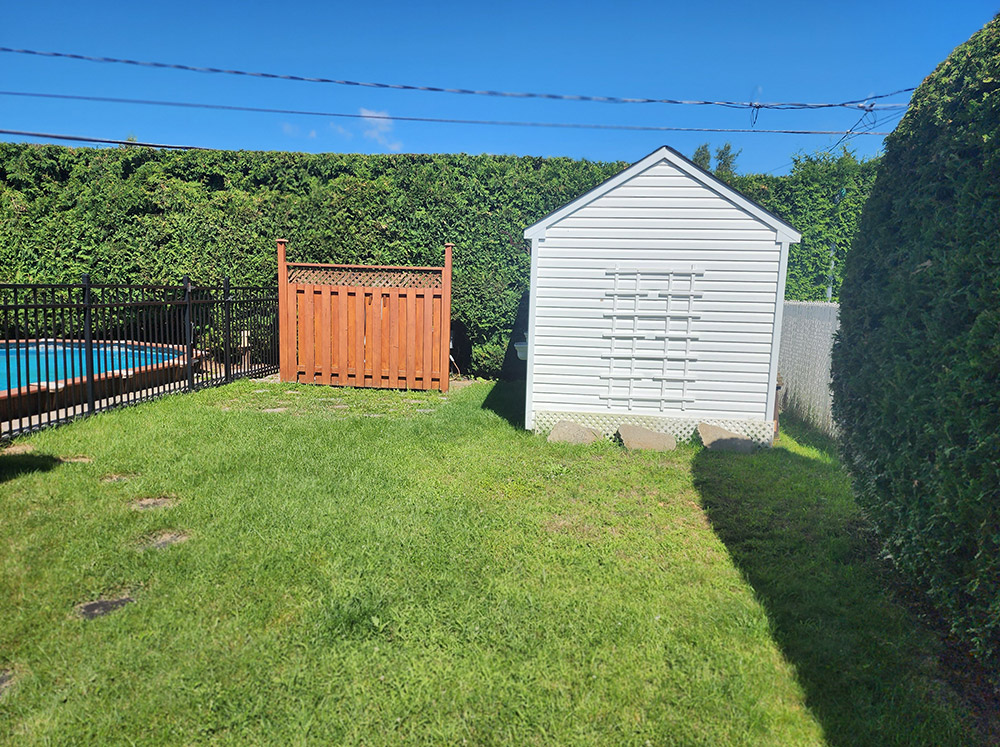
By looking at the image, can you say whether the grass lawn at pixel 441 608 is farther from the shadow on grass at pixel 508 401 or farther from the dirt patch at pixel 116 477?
the shadow on grass at pixel 508 401

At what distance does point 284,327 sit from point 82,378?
11.9 ft

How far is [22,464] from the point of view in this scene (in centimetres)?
536

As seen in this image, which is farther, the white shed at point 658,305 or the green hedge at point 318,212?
the green hedge at point 318,212

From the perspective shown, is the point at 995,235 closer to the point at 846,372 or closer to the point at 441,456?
the point at 846,372

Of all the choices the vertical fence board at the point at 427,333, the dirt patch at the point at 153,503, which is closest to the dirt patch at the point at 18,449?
the dirt patch at the point at 153,503

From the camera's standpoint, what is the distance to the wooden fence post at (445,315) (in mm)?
10234

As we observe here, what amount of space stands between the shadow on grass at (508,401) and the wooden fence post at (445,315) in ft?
2.86

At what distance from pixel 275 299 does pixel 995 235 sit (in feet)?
34.5

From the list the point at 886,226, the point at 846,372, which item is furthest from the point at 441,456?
the point at 886,226

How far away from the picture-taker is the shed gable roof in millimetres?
6895

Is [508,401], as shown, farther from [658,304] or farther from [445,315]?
[658,304]

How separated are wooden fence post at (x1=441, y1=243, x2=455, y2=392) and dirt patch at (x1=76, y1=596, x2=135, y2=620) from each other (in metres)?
7.28

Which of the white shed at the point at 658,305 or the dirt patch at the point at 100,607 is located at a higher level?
the white shed at the point at 658,305

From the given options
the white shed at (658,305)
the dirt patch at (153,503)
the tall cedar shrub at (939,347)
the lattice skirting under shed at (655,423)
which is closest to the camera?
the tall cedar shrub at (939,347)
